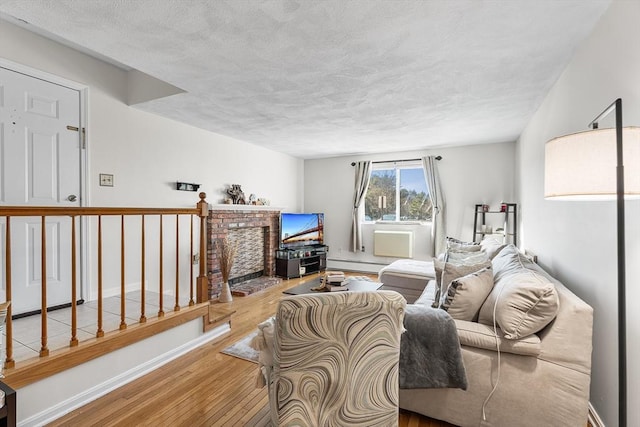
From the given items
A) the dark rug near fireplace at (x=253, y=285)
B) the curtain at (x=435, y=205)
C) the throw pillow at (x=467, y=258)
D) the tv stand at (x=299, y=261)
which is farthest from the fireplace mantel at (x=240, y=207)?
the throw pillow at (x=467, y=258)

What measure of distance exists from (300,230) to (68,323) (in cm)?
383

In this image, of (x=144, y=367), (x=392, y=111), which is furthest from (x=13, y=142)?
(x=392, y=111)

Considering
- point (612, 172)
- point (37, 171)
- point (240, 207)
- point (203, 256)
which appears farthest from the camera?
point (240, 207)

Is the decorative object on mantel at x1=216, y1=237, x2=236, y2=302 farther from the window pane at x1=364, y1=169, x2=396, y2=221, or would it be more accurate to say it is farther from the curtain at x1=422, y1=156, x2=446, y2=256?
the curtain at x1=422, y1=156, x2=446, y2=256

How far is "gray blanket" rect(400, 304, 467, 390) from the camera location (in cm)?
157

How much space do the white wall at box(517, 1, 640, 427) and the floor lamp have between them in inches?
13.0

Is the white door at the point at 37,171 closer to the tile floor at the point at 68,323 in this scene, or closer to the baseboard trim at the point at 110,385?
the tile floor at the point at 68,323

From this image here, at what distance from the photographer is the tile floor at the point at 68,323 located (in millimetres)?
1991

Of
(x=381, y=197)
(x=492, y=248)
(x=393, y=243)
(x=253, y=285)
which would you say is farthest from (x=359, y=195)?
(x=492, y=248)

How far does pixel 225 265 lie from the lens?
411cm

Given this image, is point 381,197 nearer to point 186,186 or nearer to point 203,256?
point 186,186

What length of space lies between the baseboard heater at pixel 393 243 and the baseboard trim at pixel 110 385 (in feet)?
11.7

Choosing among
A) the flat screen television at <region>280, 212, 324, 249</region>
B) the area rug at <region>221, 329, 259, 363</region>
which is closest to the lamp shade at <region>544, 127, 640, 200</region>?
the area rug at <region>221, 329, 259, 363</region>

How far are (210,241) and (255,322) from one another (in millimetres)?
1495
